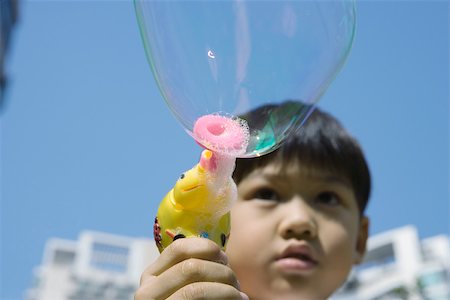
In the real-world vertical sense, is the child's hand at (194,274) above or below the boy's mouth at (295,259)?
below

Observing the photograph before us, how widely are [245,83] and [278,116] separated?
119 millimetres

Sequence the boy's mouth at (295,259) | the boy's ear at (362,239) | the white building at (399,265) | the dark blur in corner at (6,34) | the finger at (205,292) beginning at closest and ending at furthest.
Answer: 1. the finger at (205,292)
2. the boy's mouth at (295,259)
3. the boy's ear at (362,239)
4. the dark blur in corner at (6,34)
5. the white building at (399,265)

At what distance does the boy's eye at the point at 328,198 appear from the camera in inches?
71.0

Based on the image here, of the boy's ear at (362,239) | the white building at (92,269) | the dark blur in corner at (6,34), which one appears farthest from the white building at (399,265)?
the boy's ear at (362,239)

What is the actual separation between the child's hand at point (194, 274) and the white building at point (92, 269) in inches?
1383

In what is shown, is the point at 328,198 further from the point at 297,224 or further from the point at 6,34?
the point at 6,34

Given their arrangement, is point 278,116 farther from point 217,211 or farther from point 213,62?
point 217,211

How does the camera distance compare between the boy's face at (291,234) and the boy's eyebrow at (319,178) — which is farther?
the boy's eyebrow at (319,178)

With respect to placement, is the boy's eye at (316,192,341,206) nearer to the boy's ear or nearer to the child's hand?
the boy's ear

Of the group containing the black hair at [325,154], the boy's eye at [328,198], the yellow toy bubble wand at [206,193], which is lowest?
the yellow toy bubble wand at [206,193]

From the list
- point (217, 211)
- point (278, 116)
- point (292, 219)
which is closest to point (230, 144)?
point (217, 211)

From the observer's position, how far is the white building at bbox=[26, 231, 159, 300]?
3753 centimetres

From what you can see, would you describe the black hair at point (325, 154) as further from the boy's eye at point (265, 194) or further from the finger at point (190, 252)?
the finger at point (190, 252)

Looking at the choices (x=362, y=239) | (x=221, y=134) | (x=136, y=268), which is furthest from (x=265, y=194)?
(x=136, y=268)
